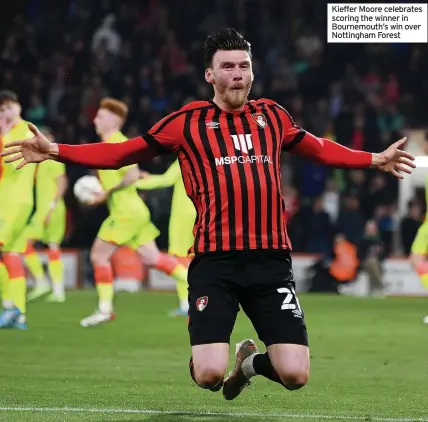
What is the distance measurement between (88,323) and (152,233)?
1452 millimetres

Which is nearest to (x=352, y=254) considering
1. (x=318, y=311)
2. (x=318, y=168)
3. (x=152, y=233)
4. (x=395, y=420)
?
(x=318, y=168)

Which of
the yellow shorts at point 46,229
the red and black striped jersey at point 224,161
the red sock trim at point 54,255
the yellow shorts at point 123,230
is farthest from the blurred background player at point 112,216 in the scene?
the red and black striped jersey at point 224,161

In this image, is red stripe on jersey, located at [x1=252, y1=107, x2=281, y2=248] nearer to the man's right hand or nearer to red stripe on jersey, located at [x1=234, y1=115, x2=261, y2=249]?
red stripe on jersey, located at [x1=234, y1=115, x2=261, y2=249]

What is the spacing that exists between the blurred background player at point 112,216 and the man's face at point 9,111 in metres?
1.06

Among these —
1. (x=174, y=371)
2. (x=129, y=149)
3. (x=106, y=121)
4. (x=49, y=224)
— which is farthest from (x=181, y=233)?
(x=129, y=149)

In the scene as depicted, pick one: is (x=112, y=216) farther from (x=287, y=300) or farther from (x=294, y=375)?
(x=294, y=375)

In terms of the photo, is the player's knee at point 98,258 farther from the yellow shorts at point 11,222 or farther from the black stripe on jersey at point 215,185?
the black stripe on jersey at point 215,185

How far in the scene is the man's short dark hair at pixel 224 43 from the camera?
21.8 feet

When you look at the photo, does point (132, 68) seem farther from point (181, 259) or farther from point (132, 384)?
point (132, 384)

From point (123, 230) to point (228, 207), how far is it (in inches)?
255

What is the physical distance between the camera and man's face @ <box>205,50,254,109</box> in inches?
259

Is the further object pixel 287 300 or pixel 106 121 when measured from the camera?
pixel 106 121

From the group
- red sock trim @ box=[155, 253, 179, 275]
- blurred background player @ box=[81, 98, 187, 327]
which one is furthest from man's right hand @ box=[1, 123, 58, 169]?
red sock trim @ box=[155, 253, 179, 275]
